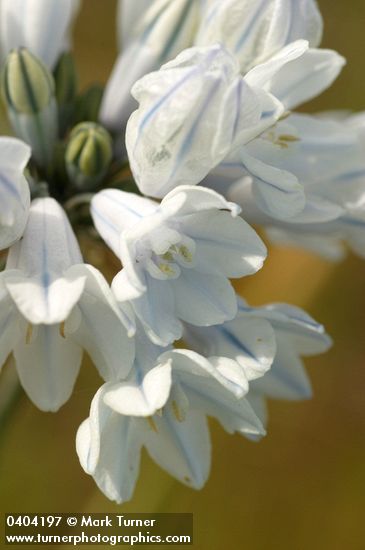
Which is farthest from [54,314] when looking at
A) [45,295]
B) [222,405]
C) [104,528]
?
[104,528]

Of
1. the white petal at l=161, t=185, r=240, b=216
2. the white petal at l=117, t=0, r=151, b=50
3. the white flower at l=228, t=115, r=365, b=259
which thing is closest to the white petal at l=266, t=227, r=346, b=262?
the white flower at l=228, t=115, r=365, b=259

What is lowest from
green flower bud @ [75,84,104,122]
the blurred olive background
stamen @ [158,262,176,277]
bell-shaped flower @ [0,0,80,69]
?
the blurred olive background

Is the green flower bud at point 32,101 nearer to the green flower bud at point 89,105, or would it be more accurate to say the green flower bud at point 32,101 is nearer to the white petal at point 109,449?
the green flower bud at point 89,105

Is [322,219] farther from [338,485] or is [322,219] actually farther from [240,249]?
[338,485]

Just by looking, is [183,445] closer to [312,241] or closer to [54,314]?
[54,314]

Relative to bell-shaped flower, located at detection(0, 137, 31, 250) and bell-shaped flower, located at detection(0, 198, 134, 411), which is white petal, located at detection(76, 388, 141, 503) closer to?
bell-shaped flower, located at detection(0, 198, 134, 411)
